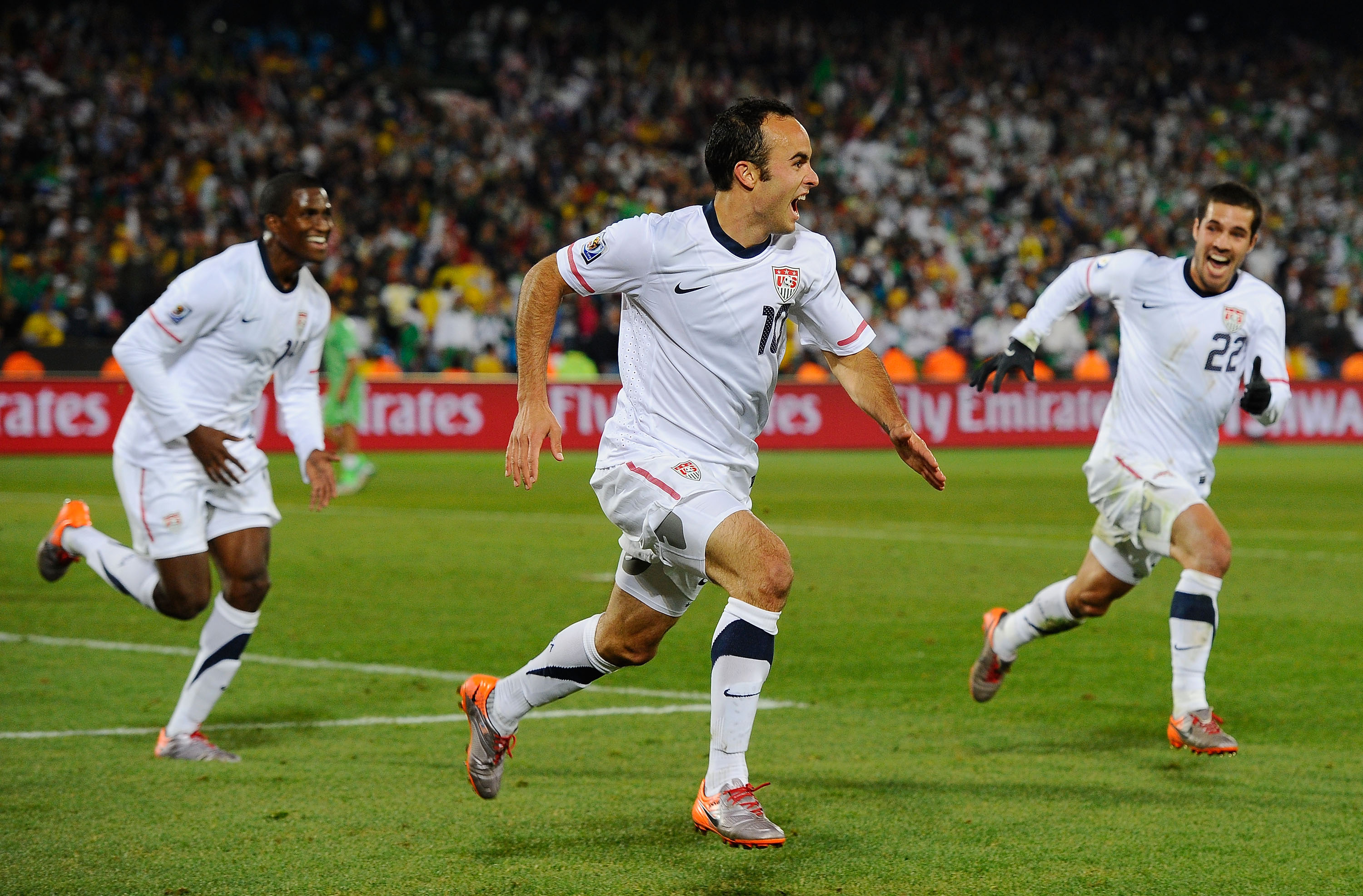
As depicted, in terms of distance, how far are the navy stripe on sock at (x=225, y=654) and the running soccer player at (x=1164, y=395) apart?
315 centimetres

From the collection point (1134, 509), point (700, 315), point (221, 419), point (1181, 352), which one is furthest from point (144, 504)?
point (1181, 352)

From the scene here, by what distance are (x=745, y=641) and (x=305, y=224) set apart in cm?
289

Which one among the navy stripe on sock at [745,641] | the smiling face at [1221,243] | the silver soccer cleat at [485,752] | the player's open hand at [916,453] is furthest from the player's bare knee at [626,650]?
the smiling face at [1221,243]

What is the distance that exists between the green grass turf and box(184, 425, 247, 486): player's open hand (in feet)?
3.57

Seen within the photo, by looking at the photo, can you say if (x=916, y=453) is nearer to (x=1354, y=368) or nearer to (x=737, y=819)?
(x=737, y=819)

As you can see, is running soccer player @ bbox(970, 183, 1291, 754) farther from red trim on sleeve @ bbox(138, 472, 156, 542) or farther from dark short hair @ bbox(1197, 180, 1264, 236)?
red trim on sleeve @ bbox(138, 472, 156, 542)

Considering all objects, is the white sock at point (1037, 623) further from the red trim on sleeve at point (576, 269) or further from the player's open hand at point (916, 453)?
the red trim on sleeve at point (576, 269)

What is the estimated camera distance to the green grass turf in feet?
14.9

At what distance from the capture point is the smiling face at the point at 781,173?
4.71 meters

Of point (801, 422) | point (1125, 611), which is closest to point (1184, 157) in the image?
point (801, 422)

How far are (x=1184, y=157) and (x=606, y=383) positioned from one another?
1907cm

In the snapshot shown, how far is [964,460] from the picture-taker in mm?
23969

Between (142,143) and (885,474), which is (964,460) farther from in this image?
(142,143)

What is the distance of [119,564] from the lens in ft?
22.6
